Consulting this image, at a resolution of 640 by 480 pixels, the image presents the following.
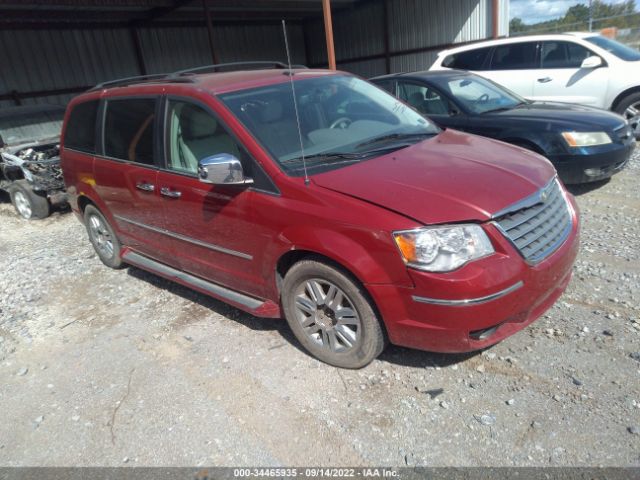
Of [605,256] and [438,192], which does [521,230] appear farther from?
[605,256]

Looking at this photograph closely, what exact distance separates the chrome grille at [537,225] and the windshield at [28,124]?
26.3ft

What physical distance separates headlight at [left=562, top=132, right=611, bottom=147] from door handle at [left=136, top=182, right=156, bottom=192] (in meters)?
4.31

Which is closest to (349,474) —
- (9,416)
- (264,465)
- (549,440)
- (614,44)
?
(264,465)

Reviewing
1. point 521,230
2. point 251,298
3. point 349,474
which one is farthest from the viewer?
point 251,298

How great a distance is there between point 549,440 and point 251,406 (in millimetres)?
1616

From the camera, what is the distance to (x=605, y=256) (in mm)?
4043

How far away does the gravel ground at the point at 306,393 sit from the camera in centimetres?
241

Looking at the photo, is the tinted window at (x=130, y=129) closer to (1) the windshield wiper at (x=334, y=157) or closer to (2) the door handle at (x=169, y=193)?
(2) the door handle at (x=169, y=193)

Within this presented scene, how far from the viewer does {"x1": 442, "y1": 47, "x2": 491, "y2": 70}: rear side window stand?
320 inches

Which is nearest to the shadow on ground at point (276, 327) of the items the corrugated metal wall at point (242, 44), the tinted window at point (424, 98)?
the tinted window at point (424, 98)

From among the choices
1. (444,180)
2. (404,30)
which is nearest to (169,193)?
(444,180)

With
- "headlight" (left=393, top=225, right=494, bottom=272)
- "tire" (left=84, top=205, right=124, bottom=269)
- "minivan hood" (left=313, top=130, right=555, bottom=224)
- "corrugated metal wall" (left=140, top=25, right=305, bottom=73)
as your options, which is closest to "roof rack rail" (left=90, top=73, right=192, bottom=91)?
"tire" (left=84, top=205, right=124, bottom=269)

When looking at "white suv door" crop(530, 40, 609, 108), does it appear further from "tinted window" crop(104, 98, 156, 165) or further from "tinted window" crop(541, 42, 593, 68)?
"tinted window" crop(104, 98, 156, 165)

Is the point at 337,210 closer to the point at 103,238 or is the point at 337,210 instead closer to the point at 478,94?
the point at 103,238
